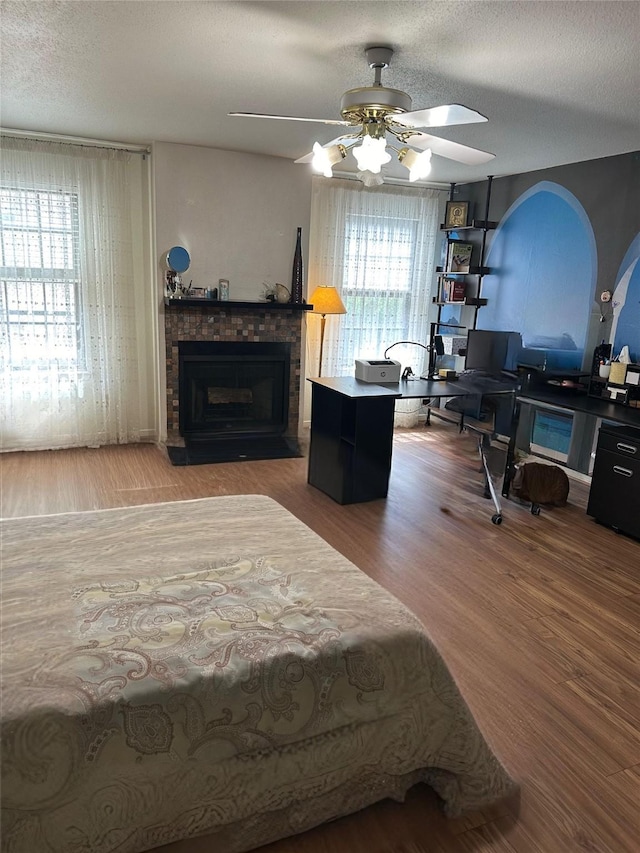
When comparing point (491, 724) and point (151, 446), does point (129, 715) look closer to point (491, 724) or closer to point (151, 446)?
point (491, 724)

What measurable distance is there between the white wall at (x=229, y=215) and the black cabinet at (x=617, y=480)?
3061mm

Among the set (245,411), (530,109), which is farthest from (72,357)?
(530,109)

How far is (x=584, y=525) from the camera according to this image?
3.98 meters

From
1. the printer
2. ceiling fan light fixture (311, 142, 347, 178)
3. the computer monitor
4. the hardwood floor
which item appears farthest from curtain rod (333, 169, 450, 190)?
ceiling fan light fixture (311, 142, 347, 178)

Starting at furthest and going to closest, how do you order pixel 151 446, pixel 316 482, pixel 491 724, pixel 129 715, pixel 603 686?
1. pixel 151 446
2. pixel 316 482
3. pixel 603 686
4. pixel 491 724
5. pixel 129 715

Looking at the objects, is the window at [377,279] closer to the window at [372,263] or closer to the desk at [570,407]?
the window at [372,263]

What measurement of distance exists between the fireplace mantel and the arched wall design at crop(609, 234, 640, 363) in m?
2.50

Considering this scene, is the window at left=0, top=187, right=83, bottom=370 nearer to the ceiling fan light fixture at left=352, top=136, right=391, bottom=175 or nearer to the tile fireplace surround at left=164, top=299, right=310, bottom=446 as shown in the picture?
the tile fireplace surround at left=164, top=299, right=310, bottom=446

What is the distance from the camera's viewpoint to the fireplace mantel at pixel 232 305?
4945 millimetres

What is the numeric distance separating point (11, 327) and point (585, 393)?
4.56 m

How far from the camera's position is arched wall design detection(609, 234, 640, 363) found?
14.3 feet

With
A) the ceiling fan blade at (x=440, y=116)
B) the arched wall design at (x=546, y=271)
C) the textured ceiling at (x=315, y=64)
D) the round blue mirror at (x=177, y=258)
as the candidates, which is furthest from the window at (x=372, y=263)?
the ceiling fan blade at (x=440, y=116)

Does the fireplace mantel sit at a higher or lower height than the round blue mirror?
lower

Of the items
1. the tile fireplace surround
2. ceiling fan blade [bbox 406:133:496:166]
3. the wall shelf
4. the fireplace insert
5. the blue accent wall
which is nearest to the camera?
ceiling fan blade [bbox 406:133:496:166]
